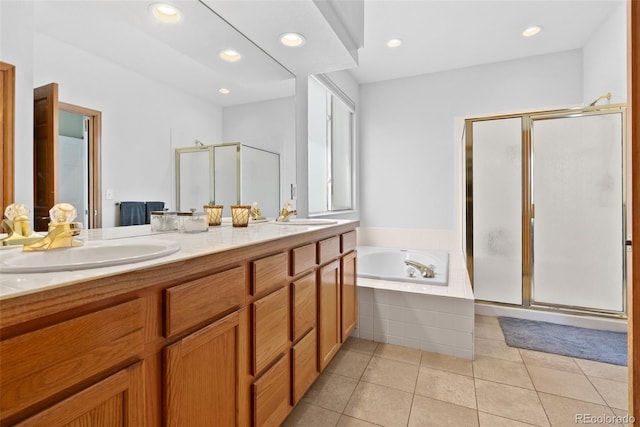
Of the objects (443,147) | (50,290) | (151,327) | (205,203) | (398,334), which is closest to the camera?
(50,290)

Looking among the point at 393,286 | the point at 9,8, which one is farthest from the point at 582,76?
the point at 9,8

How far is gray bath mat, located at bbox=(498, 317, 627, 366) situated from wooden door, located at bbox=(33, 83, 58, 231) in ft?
8.98

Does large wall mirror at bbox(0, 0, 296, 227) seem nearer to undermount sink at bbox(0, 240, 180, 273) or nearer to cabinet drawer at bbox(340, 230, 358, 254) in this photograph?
undermount sink at bbox(0, 240, 180, 273)

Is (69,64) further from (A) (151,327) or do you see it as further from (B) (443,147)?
(B) (443,147)

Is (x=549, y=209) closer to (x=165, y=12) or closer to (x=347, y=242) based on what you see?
(x=347, y=242)

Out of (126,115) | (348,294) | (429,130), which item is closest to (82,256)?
(126,115)

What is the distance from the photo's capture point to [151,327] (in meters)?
0.70

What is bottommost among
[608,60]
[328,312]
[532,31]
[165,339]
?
[328,312]

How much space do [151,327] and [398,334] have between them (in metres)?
1.90

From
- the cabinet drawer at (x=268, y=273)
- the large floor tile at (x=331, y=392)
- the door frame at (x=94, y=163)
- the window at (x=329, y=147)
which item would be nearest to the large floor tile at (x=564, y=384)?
the large floor tile at (x=331, y=392)

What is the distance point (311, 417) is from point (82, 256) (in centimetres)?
123

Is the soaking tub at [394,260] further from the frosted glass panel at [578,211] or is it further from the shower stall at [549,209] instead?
the frosted glass panel at [578,211]

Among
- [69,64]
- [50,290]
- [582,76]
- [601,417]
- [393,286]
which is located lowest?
[601,417]

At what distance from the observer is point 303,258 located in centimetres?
140
